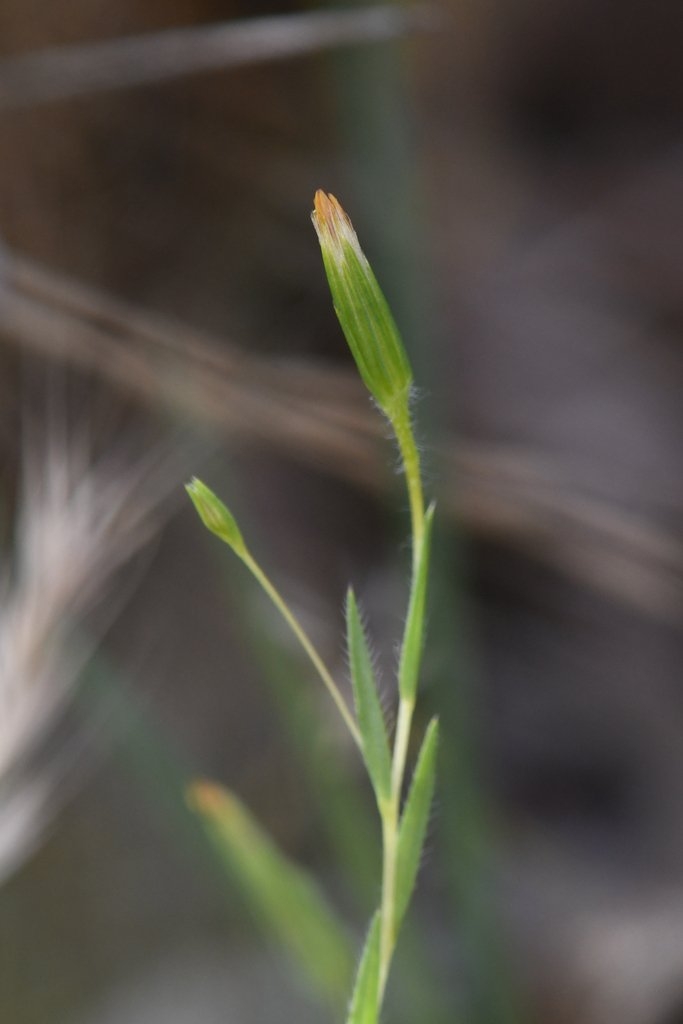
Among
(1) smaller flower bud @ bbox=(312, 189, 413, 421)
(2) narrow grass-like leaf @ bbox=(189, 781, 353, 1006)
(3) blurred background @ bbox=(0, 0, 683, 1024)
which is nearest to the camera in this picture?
(1) smaller flower bud @ bbox=(312, 189, 413, 421)

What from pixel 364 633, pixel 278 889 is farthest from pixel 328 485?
pixel 364 633

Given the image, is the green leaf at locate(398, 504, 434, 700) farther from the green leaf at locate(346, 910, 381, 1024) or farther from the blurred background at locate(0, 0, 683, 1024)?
the blurred background at locate(0, 0, 683, 1024)

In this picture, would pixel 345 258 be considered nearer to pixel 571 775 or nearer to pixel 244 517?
pixel 244 517

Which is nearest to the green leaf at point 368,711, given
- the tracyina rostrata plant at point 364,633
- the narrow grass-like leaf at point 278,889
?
the tracyina rostrata plant at point 364,633

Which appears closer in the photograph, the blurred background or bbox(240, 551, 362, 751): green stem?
bbox(240, 551, 362, 751): green stem

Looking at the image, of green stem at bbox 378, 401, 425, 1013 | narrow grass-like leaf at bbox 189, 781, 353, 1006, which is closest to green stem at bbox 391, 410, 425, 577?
green stem at bbox 378, 401, 425, 1013

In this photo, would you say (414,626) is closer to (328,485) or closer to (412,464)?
(412,464)

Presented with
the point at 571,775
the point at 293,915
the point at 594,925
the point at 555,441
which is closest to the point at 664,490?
the point at 555,441

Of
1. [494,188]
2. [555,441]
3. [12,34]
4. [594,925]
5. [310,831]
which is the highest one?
[12,34]
